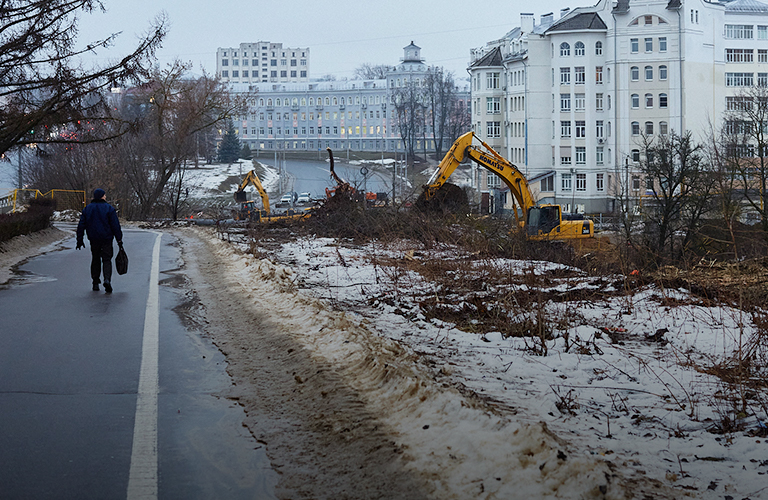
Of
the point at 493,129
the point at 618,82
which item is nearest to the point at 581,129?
the point at 618,82

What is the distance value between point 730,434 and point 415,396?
235 cm

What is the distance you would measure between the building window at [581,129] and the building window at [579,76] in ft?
12.4

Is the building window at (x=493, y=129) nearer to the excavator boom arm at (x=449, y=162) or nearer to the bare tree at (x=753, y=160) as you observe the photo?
the bare tree at (x=753, y=160)

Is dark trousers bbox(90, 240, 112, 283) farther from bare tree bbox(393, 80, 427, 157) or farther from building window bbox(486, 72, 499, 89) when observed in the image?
bare tree bbox(393, 80, 427, 157)

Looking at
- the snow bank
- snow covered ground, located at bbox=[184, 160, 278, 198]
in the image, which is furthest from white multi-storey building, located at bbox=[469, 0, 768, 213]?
the snow bank

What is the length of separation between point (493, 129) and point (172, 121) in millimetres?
44242

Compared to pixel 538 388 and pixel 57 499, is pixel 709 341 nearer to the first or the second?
pixel 538 388

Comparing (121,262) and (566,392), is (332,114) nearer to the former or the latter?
(121,262)

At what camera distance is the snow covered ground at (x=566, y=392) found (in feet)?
16.0

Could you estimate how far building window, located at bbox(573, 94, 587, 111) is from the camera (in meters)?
79.7

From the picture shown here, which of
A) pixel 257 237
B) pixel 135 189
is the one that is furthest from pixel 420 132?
pixel 257 237

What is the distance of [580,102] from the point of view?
79.9 metres

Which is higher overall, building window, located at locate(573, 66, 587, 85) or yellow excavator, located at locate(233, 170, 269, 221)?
building window, located at locate(573, 66, 587, 85)

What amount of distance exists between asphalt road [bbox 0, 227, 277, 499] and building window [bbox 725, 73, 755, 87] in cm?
8060
